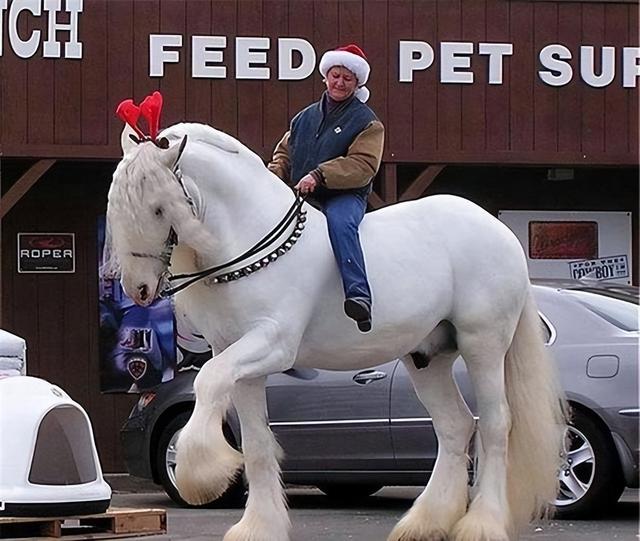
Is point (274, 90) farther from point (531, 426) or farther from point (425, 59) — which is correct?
point (531, 426)

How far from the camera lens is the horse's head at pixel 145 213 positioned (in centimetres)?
686

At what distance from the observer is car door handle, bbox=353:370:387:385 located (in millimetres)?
10906

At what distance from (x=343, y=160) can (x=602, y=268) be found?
9.51m

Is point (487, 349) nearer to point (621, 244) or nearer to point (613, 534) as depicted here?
point (613, 534)

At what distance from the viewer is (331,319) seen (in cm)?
735

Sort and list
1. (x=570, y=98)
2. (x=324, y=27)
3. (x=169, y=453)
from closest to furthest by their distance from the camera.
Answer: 1. (x=169, y=453)
2. (x=324, y=27)
3. (x=570, y=98)

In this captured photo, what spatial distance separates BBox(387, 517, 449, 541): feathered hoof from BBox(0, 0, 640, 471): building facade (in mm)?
7204

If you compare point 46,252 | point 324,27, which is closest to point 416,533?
point 324,27

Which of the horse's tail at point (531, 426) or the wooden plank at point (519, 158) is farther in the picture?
the wooden plank at point (519, 158)

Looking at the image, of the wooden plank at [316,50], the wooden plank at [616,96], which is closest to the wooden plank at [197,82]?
the wooden plank at [316,50]

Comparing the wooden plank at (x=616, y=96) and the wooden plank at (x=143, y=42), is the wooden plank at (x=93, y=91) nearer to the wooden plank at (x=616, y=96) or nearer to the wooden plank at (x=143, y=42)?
the wooden plank at (x=143, y=42)

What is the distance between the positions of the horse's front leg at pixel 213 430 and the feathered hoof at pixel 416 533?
1.22 meters

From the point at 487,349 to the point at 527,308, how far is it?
454 millimetres

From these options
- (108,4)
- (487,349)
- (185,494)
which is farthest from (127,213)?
(108,4)
